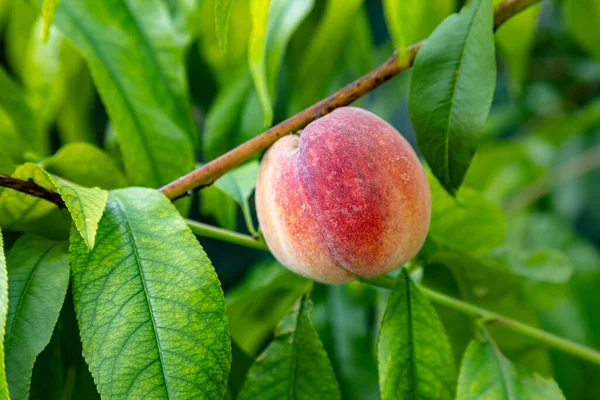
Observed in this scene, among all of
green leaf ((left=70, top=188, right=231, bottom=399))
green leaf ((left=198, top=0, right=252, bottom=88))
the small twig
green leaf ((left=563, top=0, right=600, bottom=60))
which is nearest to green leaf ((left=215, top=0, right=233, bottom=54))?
green leaf ((left=70, top=188, right=231, bottom=399))

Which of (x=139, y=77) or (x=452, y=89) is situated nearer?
(x=452, y=89)

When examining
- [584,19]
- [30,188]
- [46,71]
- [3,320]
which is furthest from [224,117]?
[584,19]

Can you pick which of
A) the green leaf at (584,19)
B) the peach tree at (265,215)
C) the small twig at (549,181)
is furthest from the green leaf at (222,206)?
the small twig at (549,181)

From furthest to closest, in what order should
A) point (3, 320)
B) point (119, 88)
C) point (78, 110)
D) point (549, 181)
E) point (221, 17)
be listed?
point (549, 181)
point (78, 110)
point (119, 88)
point (221, 17)
point (3, 320)

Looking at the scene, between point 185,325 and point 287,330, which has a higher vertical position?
point 185,325

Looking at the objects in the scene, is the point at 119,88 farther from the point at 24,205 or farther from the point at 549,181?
the point at 549,181

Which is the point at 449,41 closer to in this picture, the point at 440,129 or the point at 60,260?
the point at 440,129

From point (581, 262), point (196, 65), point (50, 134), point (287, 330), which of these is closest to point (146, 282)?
point (287, 330)
